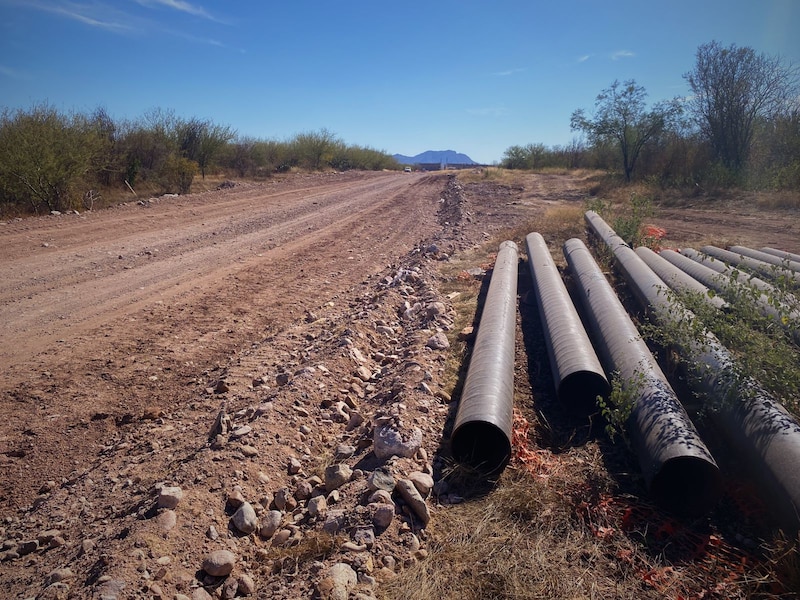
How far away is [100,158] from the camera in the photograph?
18078mm

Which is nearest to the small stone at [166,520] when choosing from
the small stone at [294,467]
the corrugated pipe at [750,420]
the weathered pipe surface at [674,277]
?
the small stone at [294,467]

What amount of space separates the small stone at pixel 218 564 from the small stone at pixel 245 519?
279mm

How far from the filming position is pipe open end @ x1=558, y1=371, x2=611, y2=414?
4.45 metres

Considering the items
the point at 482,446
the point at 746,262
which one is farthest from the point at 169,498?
the point at 746,262

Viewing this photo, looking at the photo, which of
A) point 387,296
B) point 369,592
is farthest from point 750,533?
point 387,296

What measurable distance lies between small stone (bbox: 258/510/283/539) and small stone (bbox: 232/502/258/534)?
0.05 metres

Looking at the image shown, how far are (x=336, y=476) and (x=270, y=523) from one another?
55cm

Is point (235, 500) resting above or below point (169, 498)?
below

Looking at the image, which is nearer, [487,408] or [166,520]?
[166,520]

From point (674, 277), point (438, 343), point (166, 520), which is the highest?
point (674, 277)

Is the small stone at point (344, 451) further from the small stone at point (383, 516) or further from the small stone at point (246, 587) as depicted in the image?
the small stone at point (246, 587)

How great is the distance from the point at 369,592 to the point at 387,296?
489 cm

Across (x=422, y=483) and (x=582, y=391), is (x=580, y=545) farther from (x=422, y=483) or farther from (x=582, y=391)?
(x=582, y=391)

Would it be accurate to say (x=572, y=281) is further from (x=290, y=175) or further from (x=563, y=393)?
(x=290, y=175)
